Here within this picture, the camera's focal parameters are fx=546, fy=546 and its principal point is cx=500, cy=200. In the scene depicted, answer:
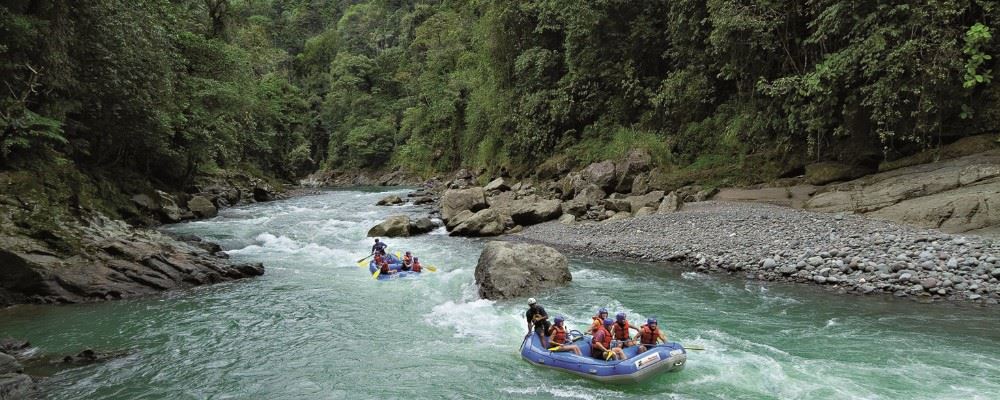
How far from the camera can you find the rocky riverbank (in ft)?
37.0

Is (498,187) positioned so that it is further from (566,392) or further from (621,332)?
(566,392)

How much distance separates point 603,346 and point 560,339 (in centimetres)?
78

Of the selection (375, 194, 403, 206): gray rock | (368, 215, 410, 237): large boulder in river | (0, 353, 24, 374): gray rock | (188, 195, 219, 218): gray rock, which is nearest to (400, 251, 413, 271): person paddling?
(368, 215, 410, 237): large boulder in river

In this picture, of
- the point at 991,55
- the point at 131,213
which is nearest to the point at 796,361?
the point at 991,55

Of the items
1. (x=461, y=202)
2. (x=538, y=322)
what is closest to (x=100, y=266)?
(x=538, y=322)

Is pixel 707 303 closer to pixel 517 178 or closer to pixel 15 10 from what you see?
pixel 15 10

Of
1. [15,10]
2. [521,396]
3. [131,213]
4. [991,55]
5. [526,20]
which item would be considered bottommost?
[521,396]

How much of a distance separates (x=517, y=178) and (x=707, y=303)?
21705 mm

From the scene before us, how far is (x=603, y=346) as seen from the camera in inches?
345

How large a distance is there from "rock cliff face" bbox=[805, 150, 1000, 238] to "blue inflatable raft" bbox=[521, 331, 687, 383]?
9320 mm

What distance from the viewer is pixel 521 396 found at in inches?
318

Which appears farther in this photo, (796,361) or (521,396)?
(796,361)

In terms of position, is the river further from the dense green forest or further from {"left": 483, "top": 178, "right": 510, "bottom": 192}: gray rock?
{"left": 483, "top": 178, "right": 510, "bottom": 192}: gray rock

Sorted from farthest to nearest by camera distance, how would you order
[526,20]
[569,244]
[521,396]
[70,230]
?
1. [526,20]
2. [569,244]
3. [70,230]
4. [521,396]
